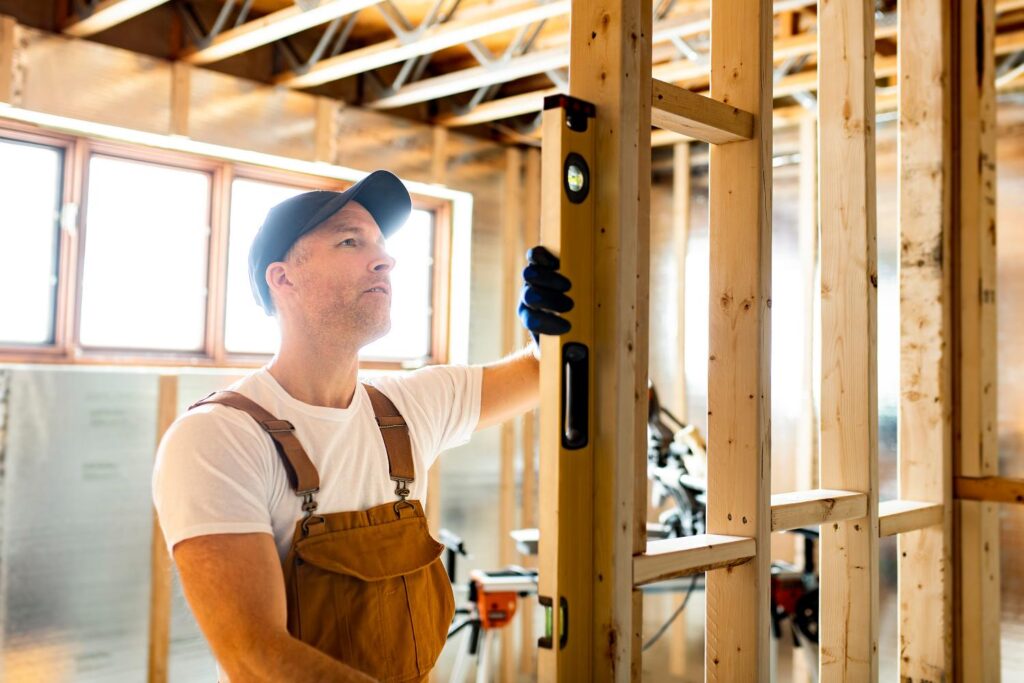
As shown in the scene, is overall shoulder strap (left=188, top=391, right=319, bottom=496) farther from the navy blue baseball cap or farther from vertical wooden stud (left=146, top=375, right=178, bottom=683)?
vertical wooden stud (left=146, top=375, right=178, bottom=683)

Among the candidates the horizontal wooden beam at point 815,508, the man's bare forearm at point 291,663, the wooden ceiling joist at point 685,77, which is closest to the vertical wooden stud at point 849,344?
the horizontal wooden beam at point 815,508

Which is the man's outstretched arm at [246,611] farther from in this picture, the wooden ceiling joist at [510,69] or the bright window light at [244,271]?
the bright window light at [244,271]

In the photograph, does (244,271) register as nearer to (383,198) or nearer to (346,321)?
(383,198)

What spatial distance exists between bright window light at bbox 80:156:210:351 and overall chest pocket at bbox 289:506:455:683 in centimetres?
297

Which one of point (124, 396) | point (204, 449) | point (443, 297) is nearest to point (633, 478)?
point (204, 449)

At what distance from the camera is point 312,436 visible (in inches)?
70.1

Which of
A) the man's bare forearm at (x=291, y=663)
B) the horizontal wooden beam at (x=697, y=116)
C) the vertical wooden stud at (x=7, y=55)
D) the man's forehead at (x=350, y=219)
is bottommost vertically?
the man's bare forearm at (x=291, y=663)

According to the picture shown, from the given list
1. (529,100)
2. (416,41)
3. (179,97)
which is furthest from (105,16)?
(529,100)

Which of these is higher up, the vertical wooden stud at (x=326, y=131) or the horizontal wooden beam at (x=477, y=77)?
the horizontal wooden beam at (x=477, y=77)

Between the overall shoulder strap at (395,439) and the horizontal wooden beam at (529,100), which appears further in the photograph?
the horizontal wooden beam at (529,100)

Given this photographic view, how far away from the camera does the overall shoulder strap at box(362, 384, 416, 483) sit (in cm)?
189

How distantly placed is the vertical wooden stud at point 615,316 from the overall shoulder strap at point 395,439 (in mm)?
585

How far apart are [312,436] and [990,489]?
153 cm

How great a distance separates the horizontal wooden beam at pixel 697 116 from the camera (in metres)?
1.52
